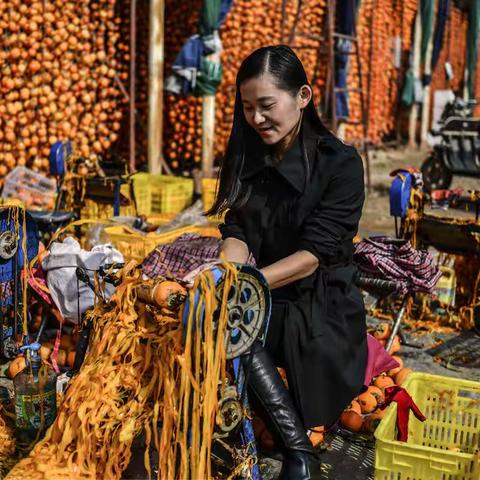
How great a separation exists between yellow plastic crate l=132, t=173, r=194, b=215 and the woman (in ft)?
14.2

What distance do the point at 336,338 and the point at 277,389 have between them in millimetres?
376

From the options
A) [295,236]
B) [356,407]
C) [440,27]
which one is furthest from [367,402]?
[440,27]

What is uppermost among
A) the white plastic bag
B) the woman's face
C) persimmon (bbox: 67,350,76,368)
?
the woman's face

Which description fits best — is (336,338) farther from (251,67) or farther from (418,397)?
(251,67)

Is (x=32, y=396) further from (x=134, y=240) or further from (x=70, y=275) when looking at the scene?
(x=134, y=240)

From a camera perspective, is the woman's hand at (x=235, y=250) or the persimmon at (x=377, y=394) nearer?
the woman's hand at (x=235, y=250)

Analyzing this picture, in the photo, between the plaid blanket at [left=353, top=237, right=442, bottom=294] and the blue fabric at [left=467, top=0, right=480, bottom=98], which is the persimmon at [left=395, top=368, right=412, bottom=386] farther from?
the blue fabric at [left=467, top=0, right=480, bottom=98]

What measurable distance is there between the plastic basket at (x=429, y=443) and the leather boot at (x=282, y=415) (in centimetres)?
34

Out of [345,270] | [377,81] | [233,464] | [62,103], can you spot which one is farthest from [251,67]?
[377,81]

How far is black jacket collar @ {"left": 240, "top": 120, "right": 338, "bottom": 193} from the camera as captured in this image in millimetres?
2963

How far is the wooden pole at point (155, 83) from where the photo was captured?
8.45 meters

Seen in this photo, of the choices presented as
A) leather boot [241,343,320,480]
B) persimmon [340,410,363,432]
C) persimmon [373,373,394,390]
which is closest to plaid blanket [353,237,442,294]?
persimmon [373,373,394,390]

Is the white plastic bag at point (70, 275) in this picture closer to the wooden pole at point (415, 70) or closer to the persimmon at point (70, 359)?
the persimmon at point (70, 359)

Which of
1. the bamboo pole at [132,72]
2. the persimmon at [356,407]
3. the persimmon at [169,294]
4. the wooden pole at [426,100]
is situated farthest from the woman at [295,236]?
the wooden pole at [426,100]
